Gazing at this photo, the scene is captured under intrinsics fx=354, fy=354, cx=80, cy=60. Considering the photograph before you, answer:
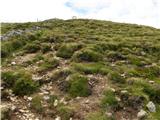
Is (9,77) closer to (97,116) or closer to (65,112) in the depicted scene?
(65,112)

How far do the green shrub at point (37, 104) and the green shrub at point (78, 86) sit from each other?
1.49 meters

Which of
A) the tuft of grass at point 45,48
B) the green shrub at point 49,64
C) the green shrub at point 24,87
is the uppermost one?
the tuft of grass at point 45,48

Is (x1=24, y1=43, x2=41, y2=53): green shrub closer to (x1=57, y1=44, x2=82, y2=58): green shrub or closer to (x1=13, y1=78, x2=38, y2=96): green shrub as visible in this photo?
(x1=57, y1=44, x2=82, y2=58): green shrub

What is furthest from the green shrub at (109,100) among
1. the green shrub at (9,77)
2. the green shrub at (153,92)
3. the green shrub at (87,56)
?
the green shrub at (87,56)

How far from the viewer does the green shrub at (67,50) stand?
21945mm

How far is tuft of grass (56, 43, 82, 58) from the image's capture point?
21952 mm

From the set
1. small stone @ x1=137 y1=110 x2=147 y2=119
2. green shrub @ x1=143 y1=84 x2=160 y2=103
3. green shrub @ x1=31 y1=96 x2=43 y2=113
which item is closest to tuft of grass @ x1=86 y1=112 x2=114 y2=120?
small stone @ x1=137 y1=110 x2=147 y2=119

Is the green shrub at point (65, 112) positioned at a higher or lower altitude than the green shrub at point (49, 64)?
lower

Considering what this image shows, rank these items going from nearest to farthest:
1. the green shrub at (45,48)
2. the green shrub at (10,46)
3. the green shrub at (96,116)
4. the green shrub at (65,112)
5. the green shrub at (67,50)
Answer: the green shrub at (96,116), the green shrub at (65,112), the green shrub at (67,50), the green shrub at (10,46), the green shrub at (45,48)

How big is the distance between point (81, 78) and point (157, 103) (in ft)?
12.2

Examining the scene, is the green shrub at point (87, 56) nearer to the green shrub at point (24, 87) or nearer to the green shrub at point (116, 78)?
the green shrub at point (116, 78)

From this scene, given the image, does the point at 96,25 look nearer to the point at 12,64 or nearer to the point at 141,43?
the point at 141,43

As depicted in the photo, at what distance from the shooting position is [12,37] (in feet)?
91.7

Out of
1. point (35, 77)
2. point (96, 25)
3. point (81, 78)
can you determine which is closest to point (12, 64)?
point (35, 77)
